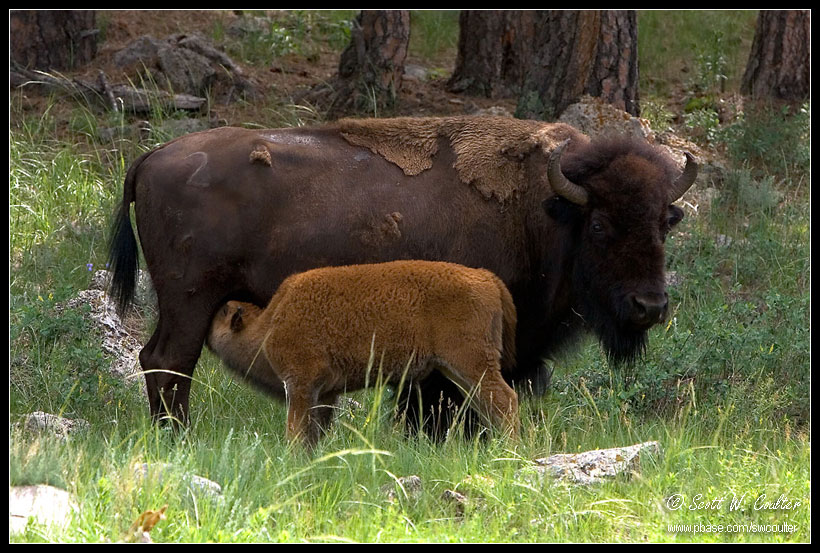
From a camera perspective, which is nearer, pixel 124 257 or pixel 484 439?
pixel 484 439

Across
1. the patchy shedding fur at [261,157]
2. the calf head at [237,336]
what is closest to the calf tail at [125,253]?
the patchy shedding fur at [261,157]

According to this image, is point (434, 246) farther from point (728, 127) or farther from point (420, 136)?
point (728, 127)

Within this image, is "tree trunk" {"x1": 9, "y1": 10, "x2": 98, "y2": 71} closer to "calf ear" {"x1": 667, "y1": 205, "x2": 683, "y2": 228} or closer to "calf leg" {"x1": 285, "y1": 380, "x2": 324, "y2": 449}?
"calf leg" {"x1": 285, "y1": 380, "x2": 324, "y2": 449}

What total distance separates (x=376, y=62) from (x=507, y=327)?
257 inches

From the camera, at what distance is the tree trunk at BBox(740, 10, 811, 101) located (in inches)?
489

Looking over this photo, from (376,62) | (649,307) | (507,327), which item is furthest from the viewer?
(376,62)

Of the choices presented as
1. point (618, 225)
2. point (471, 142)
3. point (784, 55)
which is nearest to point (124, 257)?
point (471, 142)

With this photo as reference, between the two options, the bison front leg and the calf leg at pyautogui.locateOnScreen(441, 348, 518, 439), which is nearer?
the calf leg at pyautogui.locateOnScreen(441, 348, 518, 439)

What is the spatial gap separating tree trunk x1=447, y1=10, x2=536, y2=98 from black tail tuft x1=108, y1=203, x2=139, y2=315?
6.39m

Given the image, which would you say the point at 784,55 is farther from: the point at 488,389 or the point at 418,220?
the point at 488,389

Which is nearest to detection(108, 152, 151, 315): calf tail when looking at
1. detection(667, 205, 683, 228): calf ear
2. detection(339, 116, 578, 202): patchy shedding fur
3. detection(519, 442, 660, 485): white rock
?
detection(339, 116, 578, 202): patchy shedding fur

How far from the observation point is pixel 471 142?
22.3 feet

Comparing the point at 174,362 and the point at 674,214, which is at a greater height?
the point at 674,214

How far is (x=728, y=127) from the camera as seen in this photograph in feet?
38.7
